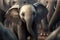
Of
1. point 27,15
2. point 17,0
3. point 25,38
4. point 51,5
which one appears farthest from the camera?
point 51,5

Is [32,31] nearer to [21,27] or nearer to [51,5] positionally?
[21,27]

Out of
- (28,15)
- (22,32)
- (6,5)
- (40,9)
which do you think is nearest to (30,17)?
(28,15)

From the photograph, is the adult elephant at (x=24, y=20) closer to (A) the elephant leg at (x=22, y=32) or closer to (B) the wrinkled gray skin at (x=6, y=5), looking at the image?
(A) the elephant leg at (x=22, y=32)

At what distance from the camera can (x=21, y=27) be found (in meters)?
2.70

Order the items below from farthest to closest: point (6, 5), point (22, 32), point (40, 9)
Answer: point (6, 5) < point (40, 9) < point (22, 32)

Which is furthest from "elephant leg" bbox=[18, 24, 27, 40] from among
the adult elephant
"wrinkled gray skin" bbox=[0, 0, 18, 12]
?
"wrinkled gray skin" bbox=[0, 0, 18, 12]

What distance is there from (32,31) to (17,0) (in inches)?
33.8

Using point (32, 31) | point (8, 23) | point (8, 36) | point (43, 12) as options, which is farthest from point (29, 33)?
point (8, 36)

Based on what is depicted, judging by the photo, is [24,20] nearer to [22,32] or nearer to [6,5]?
[22,32]

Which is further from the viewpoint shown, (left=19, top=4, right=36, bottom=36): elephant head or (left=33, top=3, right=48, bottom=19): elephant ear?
(left=33, top=3, right=48, bottom=19): elephant ear

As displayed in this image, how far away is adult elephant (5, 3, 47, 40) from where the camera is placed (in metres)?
2.54

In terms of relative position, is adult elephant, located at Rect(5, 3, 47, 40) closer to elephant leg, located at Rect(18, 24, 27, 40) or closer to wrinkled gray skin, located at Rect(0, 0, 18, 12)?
elephant leg, located at Rect(18, 24, 27, 40)

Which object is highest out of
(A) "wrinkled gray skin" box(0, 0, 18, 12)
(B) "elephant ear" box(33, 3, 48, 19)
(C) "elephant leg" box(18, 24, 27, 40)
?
(B) "elephant ear" box(33, 3, 48, 19)

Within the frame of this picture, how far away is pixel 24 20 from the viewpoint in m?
2.59
